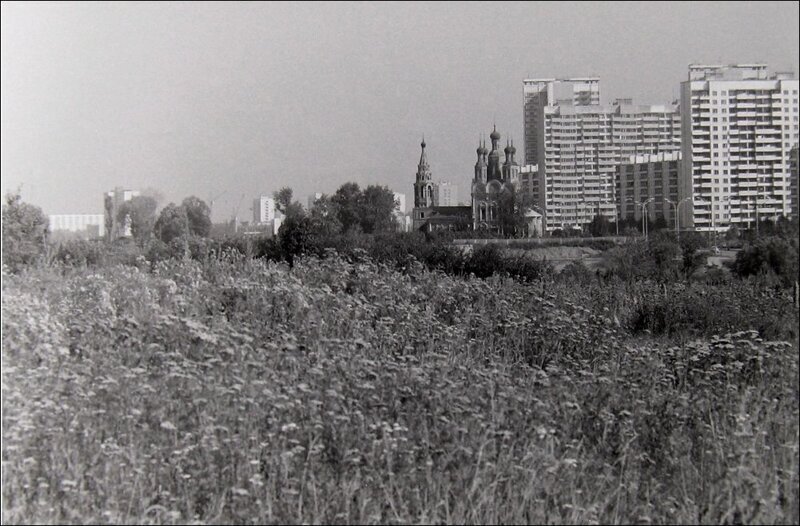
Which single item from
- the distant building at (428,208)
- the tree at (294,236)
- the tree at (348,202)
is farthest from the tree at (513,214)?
the tree at (294,236)

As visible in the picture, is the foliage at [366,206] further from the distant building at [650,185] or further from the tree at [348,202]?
the distant building at [650,185]

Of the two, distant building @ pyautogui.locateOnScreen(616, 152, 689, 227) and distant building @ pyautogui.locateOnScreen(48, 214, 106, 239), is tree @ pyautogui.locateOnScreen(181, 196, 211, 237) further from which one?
distant building @ pyautogui.locateOnScreen(616, 152, 689, 227)

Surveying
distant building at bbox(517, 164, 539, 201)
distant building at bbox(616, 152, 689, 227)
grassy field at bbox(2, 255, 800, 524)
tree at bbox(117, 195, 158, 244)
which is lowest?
grassy field at bbox(2, 255, 800, 524)

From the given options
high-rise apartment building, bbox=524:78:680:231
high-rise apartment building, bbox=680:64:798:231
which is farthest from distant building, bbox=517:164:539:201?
high-rise apartment building, bbox=680:64:798:231

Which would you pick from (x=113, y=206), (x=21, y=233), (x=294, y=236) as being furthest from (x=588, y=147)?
(x=21, y=233)

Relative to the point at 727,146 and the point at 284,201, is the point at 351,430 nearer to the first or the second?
the point at 284,201

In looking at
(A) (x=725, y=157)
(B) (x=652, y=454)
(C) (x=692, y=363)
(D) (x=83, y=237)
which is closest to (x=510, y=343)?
(C) (x=692, y=363)
